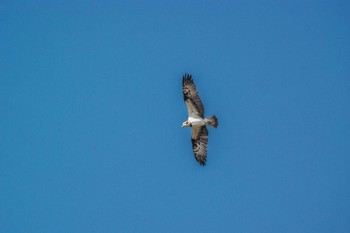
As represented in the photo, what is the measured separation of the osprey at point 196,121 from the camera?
110 ft

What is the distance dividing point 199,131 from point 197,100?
1.54 meters

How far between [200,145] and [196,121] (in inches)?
53.3

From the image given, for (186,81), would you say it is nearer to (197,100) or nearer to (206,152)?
(197,100)

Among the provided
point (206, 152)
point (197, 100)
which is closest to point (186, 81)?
point (197, 100)

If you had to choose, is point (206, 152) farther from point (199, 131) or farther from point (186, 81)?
point (186, 81)

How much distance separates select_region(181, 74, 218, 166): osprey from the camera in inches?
1324

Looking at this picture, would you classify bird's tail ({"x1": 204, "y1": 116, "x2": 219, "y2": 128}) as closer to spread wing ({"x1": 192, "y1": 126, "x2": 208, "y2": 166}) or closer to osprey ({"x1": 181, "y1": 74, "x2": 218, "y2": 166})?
osprey ({"x1": 181, "y1": 74, "x2": 218, "y2": 166})

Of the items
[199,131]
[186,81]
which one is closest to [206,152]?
[199,131]

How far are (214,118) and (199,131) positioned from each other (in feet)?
3.89

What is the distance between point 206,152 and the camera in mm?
34656

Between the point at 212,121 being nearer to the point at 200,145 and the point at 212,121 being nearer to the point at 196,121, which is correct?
the point at 196,121

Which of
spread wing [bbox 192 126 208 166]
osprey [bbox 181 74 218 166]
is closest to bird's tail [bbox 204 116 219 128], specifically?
osprey [bbox 181 74 218 166]

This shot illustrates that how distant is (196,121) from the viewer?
33844mm

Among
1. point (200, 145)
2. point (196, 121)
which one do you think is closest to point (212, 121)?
point (196, 121)
